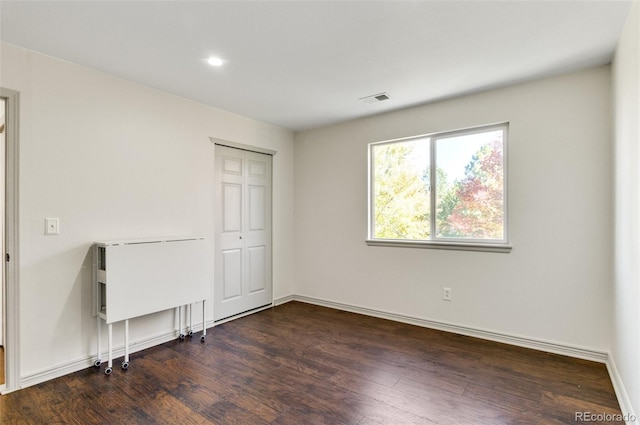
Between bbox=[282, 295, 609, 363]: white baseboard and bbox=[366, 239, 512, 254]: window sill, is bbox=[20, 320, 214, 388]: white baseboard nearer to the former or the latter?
bbox=[282, 295, 609, 363]: white baseboard

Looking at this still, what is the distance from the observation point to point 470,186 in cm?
321

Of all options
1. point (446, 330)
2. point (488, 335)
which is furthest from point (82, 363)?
point (488, 335)

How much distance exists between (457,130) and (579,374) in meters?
2.26

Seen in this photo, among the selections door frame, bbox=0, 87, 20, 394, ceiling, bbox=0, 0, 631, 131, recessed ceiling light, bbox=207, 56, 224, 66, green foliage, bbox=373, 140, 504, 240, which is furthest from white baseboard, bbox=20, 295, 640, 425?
recessed ceiling light, bbox=207, 56, 224, 66

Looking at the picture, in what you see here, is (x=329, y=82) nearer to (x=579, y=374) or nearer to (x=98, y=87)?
(x=98, y=87)

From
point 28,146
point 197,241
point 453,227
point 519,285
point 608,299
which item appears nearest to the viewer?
point 28,146

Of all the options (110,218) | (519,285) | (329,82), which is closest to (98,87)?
(110,218)

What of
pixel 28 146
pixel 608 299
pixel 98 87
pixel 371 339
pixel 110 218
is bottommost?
pixel 371 339

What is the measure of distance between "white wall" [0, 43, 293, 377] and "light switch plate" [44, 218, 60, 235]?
29mm

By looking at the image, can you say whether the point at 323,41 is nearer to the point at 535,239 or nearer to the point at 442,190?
the point at 442,190

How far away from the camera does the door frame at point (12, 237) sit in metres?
2.19

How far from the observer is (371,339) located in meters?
3.11

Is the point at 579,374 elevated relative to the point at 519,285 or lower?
lower

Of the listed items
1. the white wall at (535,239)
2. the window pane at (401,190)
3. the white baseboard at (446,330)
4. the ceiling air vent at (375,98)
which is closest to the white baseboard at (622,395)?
the white baseboard at (446,330)
